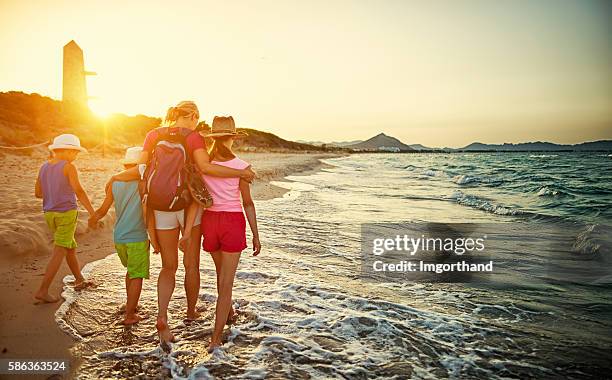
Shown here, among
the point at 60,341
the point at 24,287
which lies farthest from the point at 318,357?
the point at 24,287

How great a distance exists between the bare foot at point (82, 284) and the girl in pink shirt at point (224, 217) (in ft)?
7.52

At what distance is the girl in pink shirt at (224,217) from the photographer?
367 cm

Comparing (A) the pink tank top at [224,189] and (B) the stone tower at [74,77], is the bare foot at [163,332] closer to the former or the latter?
(A) the pink tank top at [224,189]

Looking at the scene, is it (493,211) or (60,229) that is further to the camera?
(493,211)

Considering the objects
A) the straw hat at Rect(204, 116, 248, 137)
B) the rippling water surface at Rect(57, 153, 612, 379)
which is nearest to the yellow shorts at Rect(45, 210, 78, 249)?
the rippling water surface at Rect(57, 153, 612, 379)

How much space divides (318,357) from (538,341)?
2.30 metres

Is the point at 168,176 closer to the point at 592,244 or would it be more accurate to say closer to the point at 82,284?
the point at 82,284

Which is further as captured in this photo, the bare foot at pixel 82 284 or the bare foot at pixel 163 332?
the bare foot at pixel 82 284

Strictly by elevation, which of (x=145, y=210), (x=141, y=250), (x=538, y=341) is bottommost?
(x=538, y=341)

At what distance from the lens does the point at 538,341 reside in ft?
13.4

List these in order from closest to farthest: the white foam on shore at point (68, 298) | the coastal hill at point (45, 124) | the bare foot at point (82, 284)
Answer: the white foam on shore at point (68, 298)
the bare foot at point (82, 284)
the coastal hill at point (45, 124)

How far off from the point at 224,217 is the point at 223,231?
0.13 meters

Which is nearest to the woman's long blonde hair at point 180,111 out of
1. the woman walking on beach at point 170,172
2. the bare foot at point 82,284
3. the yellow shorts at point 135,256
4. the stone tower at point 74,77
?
the woman walking on beach at point 170,172

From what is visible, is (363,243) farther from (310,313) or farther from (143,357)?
(143,357)
